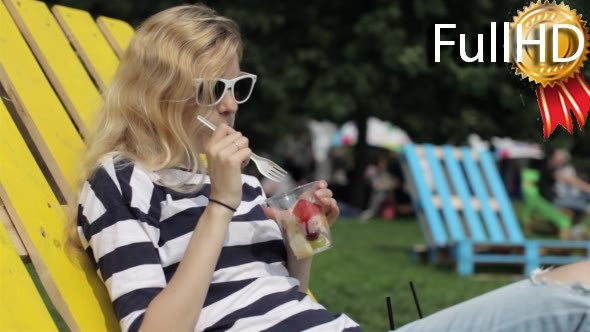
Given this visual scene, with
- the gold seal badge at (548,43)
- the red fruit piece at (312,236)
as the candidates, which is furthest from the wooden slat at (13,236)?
the gold seal badge at (548,43)

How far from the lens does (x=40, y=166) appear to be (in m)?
2.66

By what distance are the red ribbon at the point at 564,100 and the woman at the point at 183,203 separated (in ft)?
4.31

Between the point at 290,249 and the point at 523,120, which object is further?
the point at 523,120

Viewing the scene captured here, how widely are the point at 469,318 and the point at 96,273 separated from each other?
1.06 m

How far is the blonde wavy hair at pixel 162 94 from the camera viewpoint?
2242mm

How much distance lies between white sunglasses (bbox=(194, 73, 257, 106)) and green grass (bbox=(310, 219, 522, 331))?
7.76 ft

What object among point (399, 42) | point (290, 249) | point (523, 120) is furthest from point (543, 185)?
point (290, 249)

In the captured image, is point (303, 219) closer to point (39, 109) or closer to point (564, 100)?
point (39, 109)

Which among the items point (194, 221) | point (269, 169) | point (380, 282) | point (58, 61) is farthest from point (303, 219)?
point (380, 282)

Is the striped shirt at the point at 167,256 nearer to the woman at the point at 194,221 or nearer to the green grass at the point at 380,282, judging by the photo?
the woman at the point at 194,221

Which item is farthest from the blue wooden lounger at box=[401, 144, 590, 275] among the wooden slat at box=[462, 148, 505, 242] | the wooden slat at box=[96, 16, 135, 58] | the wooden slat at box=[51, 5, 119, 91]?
the wooden slat at box=[51, 5, 119, 91]

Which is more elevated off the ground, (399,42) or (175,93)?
(175,93)

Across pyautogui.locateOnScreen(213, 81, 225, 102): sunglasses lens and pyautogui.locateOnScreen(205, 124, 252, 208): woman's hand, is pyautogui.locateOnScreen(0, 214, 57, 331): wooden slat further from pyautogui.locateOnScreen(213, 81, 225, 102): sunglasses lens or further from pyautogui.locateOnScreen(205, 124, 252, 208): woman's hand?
pyautogui.locateOnScreen(213, 81, 225, 102): sunglasses lens

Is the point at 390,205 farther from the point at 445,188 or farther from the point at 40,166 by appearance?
the point at 40,166
